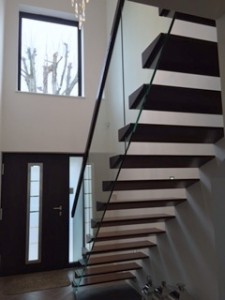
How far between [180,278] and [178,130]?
6.03ft

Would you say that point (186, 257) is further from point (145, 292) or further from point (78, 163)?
point (78, 163)

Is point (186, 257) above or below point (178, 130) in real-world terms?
below

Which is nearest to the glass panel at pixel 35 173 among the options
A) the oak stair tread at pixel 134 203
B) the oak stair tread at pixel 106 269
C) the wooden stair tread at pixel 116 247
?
the oak stair tread at pixel 106 269

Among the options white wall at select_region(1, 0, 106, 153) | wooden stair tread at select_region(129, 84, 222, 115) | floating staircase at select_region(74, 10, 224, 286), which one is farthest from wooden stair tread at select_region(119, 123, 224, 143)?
white wall at select_region(1, 0, 106, 153)

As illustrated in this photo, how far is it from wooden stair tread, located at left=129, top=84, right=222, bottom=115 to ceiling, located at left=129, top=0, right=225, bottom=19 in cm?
Result: 51

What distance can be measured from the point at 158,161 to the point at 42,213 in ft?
10.1

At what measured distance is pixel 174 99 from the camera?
2.03 metres

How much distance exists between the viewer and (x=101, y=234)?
3221 mm

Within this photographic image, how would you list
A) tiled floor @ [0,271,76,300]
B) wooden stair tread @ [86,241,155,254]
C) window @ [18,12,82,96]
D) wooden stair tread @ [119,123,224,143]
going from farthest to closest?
window @ [18,12,82,96] < tiled floor @ [0,271,76,300] < wooden stair tread @ [86,241,155,254] < wooden stair tread @ [119,123,224,143]

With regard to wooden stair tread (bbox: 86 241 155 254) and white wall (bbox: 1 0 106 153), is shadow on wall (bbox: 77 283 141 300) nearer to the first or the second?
wooden stair tread (bbox: 86 241 155 254)

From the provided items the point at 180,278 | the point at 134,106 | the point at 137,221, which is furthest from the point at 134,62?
the point at 180,278

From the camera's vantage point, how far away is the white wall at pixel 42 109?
4.91 meters

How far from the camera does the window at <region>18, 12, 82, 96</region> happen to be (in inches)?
209

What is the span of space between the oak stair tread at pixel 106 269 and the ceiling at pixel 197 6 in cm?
316
